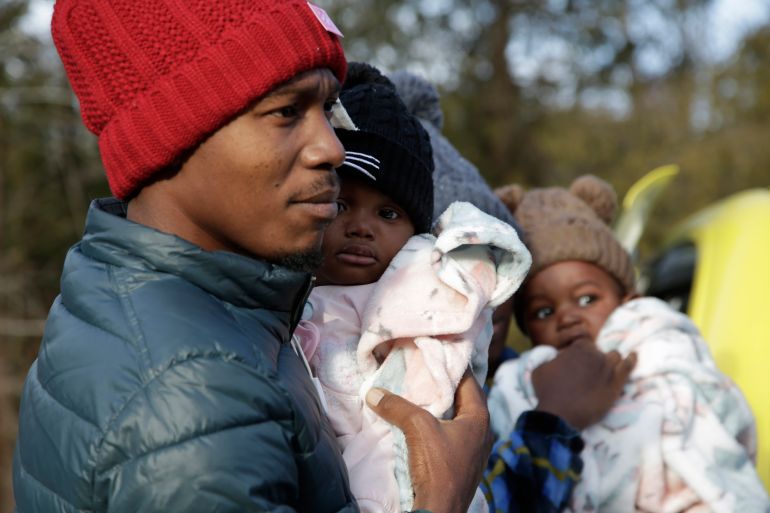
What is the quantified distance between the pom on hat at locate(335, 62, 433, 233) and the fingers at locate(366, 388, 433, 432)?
0.57m

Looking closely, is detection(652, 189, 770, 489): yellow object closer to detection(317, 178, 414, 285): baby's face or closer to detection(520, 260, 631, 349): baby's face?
detection(520, 260, 631, 349): baby's face

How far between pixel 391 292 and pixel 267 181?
22.9 inches

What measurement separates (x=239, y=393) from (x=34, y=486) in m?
0.40

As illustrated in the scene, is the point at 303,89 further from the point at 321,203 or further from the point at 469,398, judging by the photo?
the point at 469,398

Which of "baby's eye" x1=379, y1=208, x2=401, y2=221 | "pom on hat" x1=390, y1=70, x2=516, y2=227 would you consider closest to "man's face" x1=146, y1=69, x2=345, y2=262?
"baby's eye" x1=379, y1=208, x2=401, y2=221

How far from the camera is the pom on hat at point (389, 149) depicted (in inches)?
89.9

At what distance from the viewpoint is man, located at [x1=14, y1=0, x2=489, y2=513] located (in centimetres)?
139

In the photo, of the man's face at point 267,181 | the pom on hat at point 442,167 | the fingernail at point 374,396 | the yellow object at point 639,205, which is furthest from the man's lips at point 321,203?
the yellow object at point 639,205

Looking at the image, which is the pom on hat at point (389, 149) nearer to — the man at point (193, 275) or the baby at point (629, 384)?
the man at point (193, 275)

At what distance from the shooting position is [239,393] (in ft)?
4.68

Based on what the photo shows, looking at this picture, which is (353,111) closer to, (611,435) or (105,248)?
(105,248)

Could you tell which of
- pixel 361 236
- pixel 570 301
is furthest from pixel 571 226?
pixel 361 236

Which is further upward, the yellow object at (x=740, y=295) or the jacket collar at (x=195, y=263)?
the jacket collar at (x=195, y=263)

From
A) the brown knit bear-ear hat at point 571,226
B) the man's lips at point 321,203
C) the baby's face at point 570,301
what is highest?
the man's lips at point 321,203
